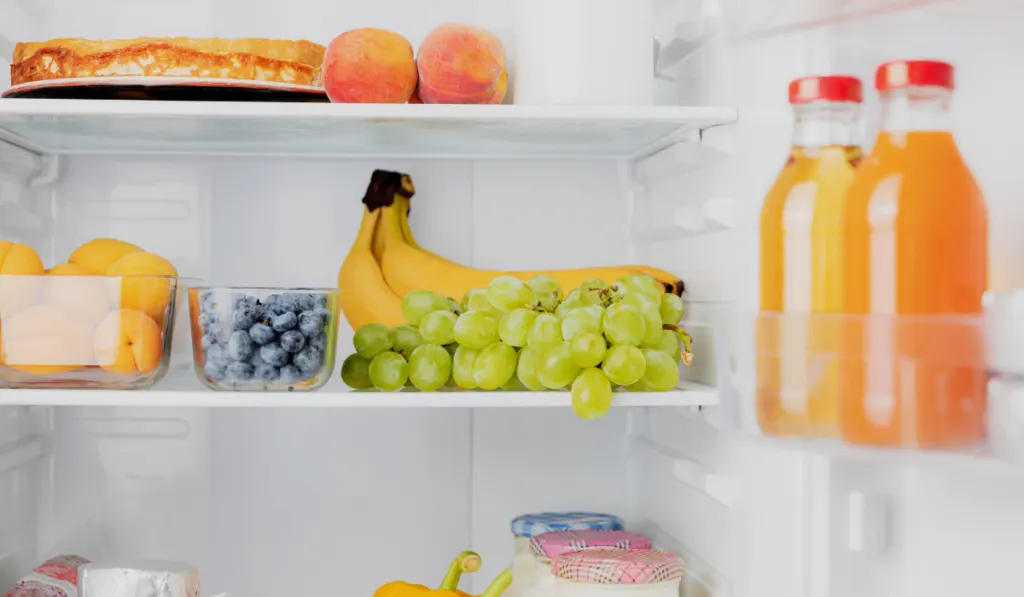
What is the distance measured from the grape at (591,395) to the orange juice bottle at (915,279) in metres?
0.58

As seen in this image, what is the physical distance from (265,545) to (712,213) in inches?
32.7

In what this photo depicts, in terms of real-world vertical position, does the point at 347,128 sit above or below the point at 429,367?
above

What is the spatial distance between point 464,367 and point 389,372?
3.4 inches

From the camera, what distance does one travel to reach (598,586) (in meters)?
1.12

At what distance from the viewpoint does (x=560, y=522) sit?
4.55 feet

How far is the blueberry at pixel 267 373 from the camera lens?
43.8 inches

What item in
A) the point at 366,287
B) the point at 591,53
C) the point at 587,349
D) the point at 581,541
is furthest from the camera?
the point at 366,287

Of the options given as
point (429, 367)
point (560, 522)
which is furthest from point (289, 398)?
point (560, 522)

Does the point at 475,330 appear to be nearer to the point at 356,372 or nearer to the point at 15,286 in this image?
the point at 356,372

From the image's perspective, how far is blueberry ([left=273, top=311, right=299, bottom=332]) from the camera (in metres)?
1.10

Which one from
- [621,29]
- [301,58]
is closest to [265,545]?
[301,58]

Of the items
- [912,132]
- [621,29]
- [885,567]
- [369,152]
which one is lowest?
[885,567]

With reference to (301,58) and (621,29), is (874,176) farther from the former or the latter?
(301,58)

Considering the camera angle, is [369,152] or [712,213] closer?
[712,213]
